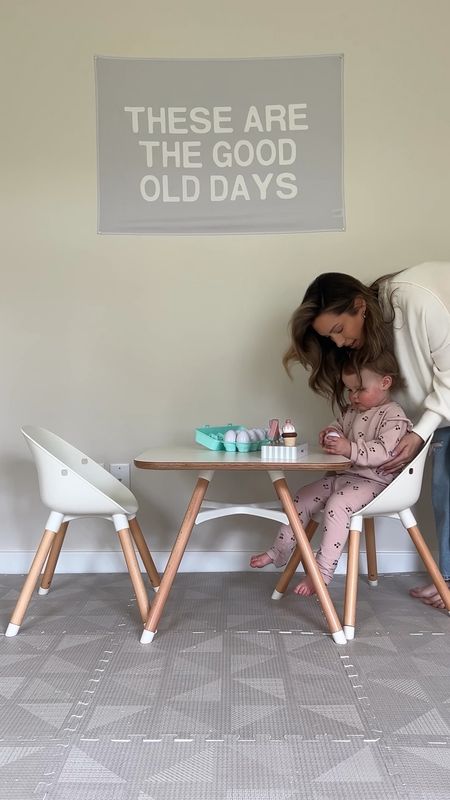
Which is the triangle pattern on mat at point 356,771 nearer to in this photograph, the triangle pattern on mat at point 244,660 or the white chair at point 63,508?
the triangle pattern on mat at point 244,660

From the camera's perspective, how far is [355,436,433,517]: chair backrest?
6.27ft

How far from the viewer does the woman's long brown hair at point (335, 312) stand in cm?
205

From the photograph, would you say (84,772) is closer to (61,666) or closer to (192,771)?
(192,771)

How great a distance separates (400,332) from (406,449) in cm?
37

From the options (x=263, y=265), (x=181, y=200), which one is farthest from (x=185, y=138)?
(x=263, y=265)

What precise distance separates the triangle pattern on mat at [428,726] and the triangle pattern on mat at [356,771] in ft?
0.41

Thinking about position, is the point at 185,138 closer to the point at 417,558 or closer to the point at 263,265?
the point at 263,265

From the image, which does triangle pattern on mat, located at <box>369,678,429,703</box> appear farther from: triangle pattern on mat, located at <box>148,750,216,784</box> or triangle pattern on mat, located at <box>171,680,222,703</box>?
triangle pattern on mat, located at <box>148,750,216,784</box>

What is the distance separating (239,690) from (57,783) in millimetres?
483

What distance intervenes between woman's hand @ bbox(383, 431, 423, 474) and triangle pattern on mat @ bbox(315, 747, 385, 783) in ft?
3.07

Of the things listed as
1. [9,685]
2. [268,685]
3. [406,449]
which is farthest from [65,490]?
[406,449]

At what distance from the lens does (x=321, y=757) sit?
1.28 metres

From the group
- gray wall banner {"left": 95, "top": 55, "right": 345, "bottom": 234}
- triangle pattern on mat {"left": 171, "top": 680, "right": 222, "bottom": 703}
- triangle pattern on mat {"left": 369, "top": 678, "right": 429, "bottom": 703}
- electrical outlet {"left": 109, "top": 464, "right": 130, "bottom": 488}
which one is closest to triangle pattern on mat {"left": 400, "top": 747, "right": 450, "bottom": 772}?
triangle pattern on mat {"left": 369, "top": 678, "right": 429, "bottom": 703}

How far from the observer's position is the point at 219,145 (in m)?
2.51
